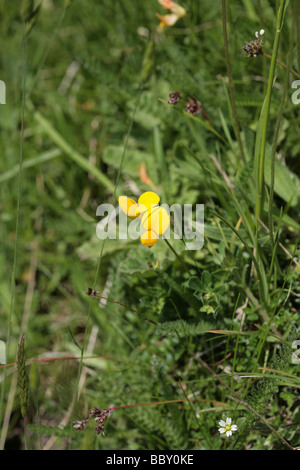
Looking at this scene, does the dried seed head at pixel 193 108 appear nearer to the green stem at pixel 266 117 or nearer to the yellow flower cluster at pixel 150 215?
the green stem at pixel 266 117

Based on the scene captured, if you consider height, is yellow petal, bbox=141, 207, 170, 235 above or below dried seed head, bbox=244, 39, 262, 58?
below

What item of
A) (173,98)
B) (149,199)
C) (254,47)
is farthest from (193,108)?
(149,199)

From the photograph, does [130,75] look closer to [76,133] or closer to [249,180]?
[76,133]

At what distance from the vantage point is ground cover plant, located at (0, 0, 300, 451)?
57.2 inches

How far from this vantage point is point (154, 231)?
1330 millimetres

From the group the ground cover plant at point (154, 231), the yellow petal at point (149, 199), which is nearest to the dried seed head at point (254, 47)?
the ground cover plant at point (154, 231)

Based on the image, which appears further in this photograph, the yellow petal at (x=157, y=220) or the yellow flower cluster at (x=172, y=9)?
the yellow flower cluster at (x=172, y=9)

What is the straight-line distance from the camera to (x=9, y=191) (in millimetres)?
2639

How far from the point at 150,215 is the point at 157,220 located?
0.08 ft

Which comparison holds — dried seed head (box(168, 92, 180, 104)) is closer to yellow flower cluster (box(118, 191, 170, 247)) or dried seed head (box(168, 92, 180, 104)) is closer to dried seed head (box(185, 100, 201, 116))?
dried seed head (box(185, 100, 201, 116))

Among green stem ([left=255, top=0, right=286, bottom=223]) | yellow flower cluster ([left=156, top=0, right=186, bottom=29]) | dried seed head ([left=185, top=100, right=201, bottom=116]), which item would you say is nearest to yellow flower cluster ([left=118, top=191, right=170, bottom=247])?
green stem ([left=255, top=0, right=286, bottom=223])

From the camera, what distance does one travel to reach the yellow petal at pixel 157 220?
1299 millimetres

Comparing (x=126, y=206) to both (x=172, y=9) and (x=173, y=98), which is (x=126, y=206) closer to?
(x=173, y=98)

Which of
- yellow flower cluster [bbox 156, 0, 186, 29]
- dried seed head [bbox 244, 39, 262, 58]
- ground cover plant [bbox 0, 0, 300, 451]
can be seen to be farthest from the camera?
yellow flower cluster [bbox 156, 0, 186, 29]
